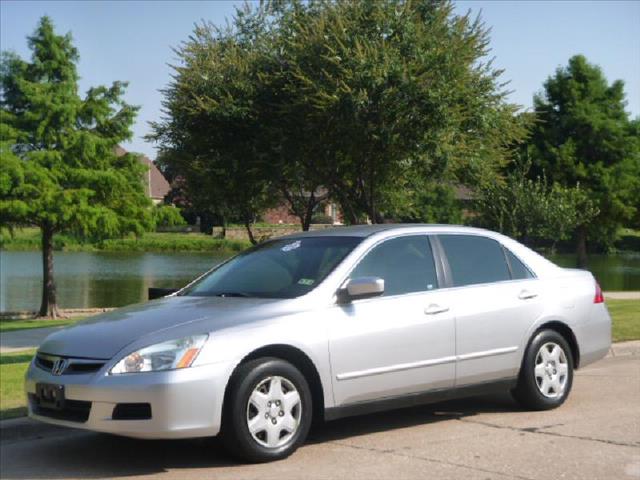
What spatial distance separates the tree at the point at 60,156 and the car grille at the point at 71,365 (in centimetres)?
1933

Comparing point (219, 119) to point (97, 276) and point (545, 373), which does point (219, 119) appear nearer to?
point (545, 373)

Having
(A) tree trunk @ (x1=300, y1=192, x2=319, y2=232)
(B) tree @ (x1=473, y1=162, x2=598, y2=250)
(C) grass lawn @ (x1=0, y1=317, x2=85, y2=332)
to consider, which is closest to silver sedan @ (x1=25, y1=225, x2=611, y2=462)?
(A) tree trunk @ (x1=300, y1=192, x2=319, y2=232)

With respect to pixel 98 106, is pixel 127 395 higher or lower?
lower

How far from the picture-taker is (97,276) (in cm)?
3978

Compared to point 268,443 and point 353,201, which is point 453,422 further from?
point 353,201

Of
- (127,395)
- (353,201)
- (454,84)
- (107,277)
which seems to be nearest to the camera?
(127,395)

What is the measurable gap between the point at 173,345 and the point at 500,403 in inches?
143

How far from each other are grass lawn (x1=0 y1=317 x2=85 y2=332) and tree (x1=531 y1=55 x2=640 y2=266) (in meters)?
22.6

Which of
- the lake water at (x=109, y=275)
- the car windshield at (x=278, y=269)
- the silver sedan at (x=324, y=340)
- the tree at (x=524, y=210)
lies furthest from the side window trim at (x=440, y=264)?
the lake water at (x=109, y=275)

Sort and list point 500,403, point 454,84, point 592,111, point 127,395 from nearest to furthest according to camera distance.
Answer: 1. point 127,395
2. point 500,403
3. point 454,84
4. point 592,111

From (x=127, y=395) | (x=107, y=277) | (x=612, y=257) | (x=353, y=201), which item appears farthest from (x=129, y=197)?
(x=612, y=257)

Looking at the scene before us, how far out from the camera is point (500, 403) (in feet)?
28.7

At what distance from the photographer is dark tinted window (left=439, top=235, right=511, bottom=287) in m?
8.06

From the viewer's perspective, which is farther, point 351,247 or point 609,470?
point 351,247
